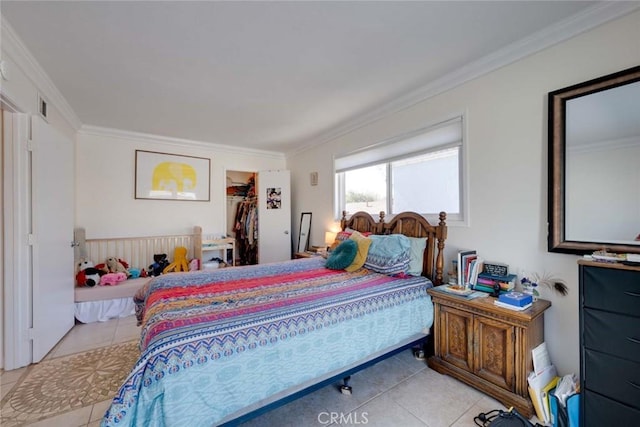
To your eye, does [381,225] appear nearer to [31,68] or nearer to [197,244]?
[197,244]

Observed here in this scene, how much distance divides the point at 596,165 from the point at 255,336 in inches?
89.7

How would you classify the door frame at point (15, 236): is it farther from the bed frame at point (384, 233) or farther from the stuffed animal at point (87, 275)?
the bed frame at point (384, 233)

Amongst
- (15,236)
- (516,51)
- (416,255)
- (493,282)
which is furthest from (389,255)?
(15,236)

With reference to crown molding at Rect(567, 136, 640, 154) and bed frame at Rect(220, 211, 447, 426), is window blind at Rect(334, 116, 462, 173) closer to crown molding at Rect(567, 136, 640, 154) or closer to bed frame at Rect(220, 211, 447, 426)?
bed frame at Rect(220, 211, 447, 426)

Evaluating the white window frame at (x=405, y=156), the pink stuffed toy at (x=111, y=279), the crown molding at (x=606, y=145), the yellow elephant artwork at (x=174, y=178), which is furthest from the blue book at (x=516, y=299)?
the yellow elephant artwork at (x=174, y=178)

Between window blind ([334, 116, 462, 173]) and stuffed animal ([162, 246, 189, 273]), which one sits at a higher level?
window blind ([334, 116, 462, 173])

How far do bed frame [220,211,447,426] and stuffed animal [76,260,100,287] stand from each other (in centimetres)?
299

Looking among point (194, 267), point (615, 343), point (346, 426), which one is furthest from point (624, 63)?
point (194, 267)

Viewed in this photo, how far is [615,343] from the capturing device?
1293mm

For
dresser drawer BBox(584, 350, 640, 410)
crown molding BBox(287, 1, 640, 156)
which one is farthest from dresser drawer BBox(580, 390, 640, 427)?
crown molding BBox(287, 1, 640, 156)

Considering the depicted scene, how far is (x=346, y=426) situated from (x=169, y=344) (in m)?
1.13

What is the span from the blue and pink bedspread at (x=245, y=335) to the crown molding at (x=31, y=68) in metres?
1.94

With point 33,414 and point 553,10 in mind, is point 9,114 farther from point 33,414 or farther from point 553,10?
point 553,10

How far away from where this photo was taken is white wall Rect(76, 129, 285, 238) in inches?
144
